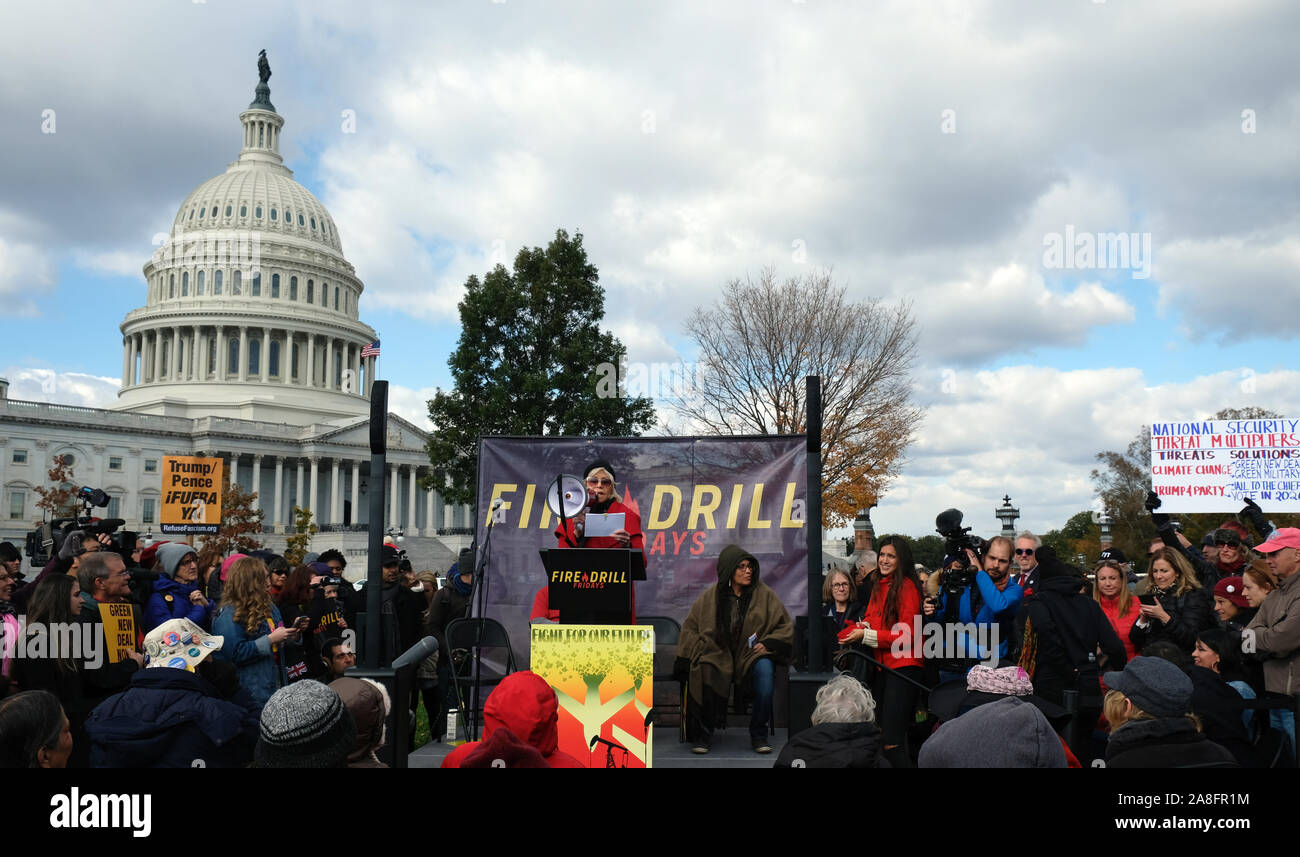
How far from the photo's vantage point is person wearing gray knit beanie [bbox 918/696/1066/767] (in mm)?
Answer: 3836

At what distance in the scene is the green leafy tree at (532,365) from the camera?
118 feet

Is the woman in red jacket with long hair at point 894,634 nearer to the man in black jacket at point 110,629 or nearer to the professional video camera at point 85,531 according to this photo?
the man in black jacket at point 110,629

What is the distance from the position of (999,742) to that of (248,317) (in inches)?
4133

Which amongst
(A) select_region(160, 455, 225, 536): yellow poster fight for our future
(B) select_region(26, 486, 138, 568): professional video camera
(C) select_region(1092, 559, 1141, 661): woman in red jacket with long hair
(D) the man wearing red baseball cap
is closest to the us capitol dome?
(A) select_region(160, 455, 225, 536): yellow poster fight for our future

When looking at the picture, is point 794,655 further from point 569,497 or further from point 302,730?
point 302,730

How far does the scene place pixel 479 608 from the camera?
404 inches

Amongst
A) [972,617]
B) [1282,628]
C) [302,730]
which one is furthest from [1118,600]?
[302,730]

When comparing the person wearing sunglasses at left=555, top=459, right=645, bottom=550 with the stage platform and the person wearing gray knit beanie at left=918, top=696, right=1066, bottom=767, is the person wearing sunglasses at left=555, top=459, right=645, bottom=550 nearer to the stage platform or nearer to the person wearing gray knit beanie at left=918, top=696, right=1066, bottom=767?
the stage platform

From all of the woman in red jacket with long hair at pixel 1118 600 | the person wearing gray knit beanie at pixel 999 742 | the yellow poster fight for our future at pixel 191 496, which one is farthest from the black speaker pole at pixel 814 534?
the yellow poster fight for our future at pixel 191 496

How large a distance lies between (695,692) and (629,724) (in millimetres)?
1453

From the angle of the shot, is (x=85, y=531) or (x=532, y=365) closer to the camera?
(x=85, y=531)

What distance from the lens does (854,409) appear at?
3225 centimetres

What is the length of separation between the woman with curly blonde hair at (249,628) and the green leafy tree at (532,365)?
2787 cm

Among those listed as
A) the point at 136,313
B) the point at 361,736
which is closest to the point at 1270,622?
the point at 361,736
